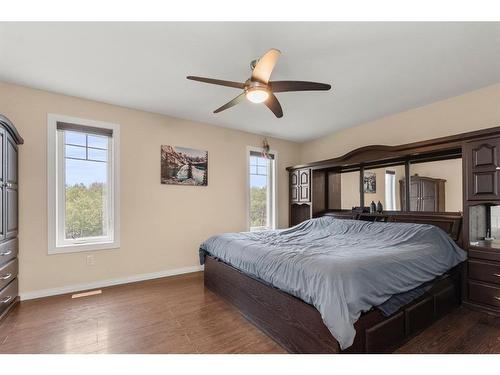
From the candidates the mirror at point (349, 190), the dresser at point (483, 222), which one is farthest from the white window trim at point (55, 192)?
the dresser at point (483, 222)

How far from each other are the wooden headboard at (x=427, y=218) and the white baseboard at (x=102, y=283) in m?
2.86

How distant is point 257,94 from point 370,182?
9.23 ft

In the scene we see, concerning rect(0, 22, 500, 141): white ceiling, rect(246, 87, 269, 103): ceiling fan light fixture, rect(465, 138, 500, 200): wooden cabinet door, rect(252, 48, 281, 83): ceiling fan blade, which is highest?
rect(0, 22, 500, 141): white ceiling

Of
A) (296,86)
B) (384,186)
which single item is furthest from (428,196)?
(296,86)

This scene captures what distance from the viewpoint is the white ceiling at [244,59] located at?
1.95 metres

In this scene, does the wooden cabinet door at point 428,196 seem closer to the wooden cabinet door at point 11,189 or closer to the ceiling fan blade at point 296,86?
the ceiling fan blade at point 296,86

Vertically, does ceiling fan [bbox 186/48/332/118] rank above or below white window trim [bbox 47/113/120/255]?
above

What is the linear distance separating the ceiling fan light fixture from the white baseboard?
307 cm

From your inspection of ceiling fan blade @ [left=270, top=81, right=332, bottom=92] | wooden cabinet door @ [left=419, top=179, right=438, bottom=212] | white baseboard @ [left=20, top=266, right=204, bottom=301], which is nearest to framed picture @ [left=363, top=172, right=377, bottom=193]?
wooden cabinet door @ [left=419, top=179, right=438, bottom=212]

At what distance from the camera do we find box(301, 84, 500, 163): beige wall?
9.68ft

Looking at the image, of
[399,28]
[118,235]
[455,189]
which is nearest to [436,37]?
[399,28]

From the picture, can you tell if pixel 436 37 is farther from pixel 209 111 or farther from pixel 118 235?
pixel 118 235

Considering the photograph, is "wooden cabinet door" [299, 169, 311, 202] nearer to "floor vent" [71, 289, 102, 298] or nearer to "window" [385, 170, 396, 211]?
"window" [385, 170, 396, 211]
